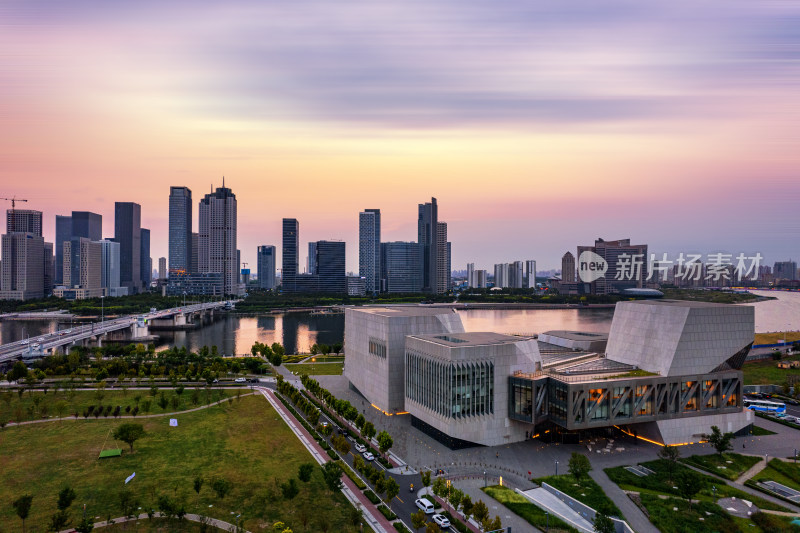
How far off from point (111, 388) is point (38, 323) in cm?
10495

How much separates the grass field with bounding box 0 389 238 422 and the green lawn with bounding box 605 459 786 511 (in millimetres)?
43546

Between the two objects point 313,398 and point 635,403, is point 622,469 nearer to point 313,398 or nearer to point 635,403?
point 635,403

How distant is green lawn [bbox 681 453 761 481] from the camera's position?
3756 cm

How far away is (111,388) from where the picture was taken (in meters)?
62.3

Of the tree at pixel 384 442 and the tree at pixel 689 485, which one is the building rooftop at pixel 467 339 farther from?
the tree at pixel 689 485

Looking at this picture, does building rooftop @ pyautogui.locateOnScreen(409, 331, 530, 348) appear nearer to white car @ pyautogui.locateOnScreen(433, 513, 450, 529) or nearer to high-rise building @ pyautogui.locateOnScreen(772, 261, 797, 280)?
white car @ pyautogui.locateOnScreen(433, 513, 450, 529)

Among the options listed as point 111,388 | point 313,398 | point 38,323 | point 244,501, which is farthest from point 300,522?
point 38,323

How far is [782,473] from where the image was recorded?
37.9 m

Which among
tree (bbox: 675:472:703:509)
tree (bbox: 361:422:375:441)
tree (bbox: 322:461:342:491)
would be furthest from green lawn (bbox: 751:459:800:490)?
tree (bbox: 322:461:342:491)

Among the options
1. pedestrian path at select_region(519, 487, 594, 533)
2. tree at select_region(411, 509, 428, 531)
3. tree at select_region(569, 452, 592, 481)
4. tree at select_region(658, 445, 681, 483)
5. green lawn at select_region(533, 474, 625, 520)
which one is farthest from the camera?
tree at select_region(658, 445, 681, 483)

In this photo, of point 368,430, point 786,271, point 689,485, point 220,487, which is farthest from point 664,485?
point 786,271

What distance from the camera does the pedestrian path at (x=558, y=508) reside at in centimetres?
2970

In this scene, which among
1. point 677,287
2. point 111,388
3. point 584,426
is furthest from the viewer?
point 677,287

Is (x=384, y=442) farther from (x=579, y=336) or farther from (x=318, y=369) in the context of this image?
(x=318, y=369)
